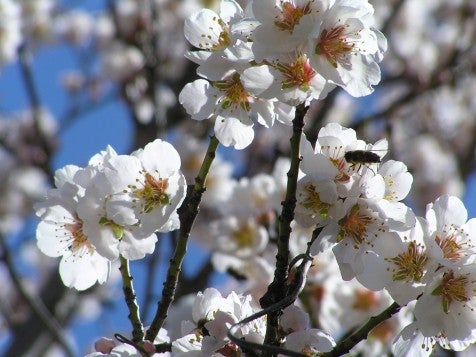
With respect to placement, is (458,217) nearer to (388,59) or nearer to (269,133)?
(269,133)

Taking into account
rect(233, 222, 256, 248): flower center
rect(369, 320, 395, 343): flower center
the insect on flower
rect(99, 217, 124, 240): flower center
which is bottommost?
rect(369, 320, 395, 343): flower center

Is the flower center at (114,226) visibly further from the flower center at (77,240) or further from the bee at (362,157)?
the bee at (362,157)

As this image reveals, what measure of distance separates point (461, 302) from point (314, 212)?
0.36 meters

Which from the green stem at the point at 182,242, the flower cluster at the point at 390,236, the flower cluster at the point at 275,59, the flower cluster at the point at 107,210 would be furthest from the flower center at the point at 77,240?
the flower cluster at the point at 390,236

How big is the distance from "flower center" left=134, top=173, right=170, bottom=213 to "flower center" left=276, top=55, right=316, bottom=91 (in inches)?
15.9

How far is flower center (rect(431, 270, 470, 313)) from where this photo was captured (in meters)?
1.52

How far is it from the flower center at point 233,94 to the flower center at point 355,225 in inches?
13.9

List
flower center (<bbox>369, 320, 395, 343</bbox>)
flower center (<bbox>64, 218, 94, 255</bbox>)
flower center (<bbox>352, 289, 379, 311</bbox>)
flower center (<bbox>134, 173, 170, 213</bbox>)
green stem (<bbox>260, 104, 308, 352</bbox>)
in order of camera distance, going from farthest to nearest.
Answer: flower center (<bbox>352, 289, 379, 311</bbox>) < flower center (<bbox>369, 320, 395, 343</bbox>) < flower center (<bbox>64, 218, 94, 255</bbox>) < flower center (<bbox>134, 173, 170, 213</bbox>) < green stem (<bbox>260, 104, 308, 352</bbox>)

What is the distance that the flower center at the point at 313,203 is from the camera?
159cm

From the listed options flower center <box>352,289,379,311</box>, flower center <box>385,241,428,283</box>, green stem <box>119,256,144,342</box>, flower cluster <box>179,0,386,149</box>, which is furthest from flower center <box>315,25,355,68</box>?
flower center <box>352,289,379,311</box>

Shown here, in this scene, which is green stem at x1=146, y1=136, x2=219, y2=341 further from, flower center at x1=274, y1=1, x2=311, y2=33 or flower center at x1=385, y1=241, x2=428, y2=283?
flower center at x1=385, y1=241, x2=428, y2=283

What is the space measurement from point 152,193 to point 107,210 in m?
0.13

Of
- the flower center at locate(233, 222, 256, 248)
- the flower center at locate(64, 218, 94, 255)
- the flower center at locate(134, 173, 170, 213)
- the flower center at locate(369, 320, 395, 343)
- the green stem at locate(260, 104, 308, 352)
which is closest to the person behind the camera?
the green stem at locate(260, 104, 308, 352)

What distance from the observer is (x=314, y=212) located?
1636mm
